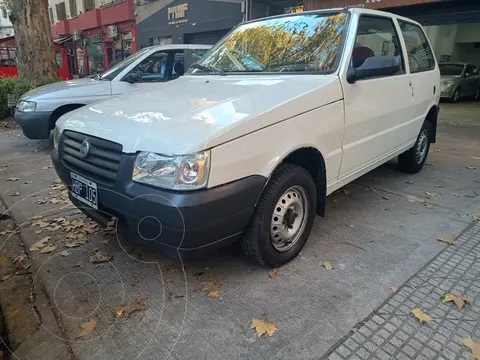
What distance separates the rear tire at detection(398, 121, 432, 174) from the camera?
4.74 m

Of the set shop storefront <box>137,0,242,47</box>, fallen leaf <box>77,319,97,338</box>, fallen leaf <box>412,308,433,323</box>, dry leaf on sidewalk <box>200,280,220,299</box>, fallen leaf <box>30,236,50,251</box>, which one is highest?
shop storefront <box>137,0,242,47</box>

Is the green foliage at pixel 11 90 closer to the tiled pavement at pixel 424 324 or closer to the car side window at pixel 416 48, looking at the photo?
the car side window at pixel 416 48

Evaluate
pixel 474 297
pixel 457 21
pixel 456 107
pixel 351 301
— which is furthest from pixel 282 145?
pixel 456 107

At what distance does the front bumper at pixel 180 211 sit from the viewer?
198 centimetres

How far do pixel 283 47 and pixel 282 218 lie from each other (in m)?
1.63

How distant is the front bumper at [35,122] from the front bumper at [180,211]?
4.27 m

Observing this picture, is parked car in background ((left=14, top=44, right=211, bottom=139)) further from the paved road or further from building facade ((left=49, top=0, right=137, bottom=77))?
building facade ((left=49, top=0, right=137, bottom=77))

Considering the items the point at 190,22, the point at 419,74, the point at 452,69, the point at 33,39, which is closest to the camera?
the point at 419,74

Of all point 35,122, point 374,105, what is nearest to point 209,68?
point 374,105

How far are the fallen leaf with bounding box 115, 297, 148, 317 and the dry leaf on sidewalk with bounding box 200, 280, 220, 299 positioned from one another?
1.29 ft

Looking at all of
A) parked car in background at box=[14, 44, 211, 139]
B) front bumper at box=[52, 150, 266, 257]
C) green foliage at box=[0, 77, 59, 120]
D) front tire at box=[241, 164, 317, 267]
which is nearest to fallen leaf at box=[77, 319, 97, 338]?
front bumper at box=[52, 150, 266, 257]

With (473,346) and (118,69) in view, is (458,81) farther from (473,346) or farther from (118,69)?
(473,346)

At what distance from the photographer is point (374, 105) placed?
10.9ft

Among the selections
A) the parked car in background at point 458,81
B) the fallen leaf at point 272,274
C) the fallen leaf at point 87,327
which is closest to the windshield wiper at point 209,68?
the fallen leaf at point 272,274
